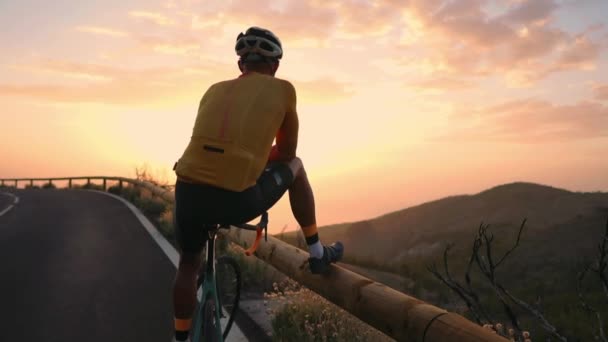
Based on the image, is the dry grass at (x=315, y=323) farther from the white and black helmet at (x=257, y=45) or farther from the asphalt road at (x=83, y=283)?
the white and black helmet at (x=257, y=45)

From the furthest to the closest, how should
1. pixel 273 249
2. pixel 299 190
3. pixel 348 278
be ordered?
pixel 273 249 < pixel 348 278 < pixel 299 190

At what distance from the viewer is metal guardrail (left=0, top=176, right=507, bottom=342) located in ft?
10.4

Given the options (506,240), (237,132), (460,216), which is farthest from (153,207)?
(460,216)

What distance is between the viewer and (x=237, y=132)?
3.50 metres

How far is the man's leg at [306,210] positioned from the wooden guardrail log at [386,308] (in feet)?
0.52

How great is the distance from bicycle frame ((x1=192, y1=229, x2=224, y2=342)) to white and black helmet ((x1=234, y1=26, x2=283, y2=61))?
111 cm

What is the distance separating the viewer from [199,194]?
353 centimetres

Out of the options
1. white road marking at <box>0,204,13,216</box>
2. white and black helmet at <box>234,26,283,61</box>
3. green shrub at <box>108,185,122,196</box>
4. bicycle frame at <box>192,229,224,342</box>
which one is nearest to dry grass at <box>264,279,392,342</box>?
bicycle frame at <box>192,229,224,342</box>

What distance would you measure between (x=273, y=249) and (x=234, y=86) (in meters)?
2.66

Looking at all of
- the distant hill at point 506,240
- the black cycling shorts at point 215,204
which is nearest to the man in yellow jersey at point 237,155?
the black cycling shorts at point 215,204

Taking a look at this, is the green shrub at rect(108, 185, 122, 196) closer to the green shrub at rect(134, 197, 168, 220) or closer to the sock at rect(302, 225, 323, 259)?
the green shrub at rect(134, 197, 168, 220)

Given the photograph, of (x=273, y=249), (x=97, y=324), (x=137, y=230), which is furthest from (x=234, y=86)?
(x=137, y=230)

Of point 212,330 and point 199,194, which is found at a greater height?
point 199,194

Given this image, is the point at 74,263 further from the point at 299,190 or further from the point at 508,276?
the point at 508,276
